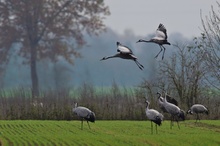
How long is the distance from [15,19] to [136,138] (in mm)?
41864

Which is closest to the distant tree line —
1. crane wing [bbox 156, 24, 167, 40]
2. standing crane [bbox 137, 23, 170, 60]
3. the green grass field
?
the green grass field

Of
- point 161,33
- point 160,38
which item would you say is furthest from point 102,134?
point 160,38

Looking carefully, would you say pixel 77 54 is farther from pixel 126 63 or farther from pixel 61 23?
pixel 126 63

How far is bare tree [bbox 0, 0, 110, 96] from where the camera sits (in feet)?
197

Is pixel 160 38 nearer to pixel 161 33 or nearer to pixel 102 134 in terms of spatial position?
pixel 161 33

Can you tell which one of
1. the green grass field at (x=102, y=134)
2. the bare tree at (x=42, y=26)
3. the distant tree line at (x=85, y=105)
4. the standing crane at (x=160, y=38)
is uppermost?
the bare tree at (x=42, y=26)

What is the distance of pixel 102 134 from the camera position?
2195cm

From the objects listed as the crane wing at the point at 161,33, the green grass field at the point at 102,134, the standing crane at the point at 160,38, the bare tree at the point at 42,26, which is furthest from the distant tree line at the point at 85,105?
the bare tree at the point at 42,26

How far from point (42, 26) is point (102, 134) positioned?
39.4 m

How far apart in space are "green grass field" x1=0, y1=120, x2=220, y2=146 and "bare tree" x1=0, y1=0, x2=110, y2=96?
33516mm

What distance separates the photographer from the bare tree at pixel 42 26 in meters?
59.9

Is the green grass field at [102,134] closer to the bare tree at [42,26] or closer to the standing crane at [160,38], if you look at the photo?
the standing crane at [160,38]

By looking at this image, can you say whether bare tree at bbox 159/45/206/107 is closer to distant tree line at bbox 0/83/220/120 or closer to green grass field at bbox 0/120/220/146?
distant tree line at bbox 0/83/220/120

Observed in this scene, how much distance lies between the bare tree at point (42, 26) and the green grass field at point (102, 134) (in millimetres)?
33516
